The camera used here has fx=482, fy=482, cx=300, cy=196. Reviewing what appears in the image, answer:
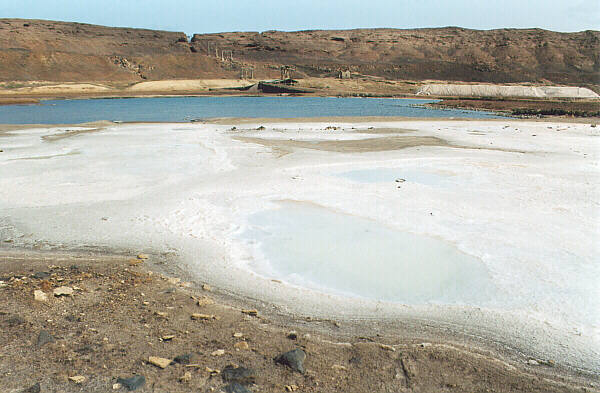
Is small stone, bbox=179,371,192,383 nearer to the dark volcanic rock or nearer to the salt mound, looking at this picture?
the dark volcanic rock

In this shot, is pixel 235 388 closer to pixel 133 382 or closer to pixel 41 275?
pixel 133 382

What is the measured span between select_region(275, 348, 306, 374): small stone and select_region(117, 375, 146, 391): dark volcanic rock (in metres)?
0.94

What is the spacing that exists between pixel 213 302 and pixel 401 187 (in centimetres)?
550

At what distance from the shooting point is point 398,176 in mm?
10258

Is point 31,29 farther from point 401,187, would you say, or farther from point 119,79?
point 401,187

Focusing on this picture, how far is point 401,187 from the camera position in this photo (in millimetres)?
9164

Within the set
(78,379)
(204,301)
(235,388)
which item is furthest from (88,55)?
(235,388)

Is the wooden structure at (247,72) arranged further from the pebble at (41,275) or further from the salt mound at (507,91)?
the pebble at (41,275)

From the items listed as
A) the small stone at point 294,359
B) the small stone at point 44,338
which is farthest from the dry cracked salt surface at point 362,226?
the small stone at point 44,338

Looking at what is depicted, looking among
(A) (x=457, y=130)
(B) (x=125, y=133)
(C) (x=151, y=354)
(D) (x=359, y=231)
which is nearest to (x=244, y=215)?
(D) (x=359, y=231)

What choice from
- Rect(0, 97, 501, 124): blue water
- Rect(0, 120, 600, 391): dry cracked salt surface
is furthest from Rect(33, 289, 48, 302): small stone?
Rect(0, 97, 501, 124): blue water

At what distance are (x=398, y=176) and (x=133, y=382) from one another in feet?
26.1

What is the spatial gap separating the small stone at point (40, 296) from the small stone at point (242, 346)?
1.85 meters

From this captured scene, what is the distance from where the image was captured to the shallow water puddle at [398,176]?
9.74 meters
